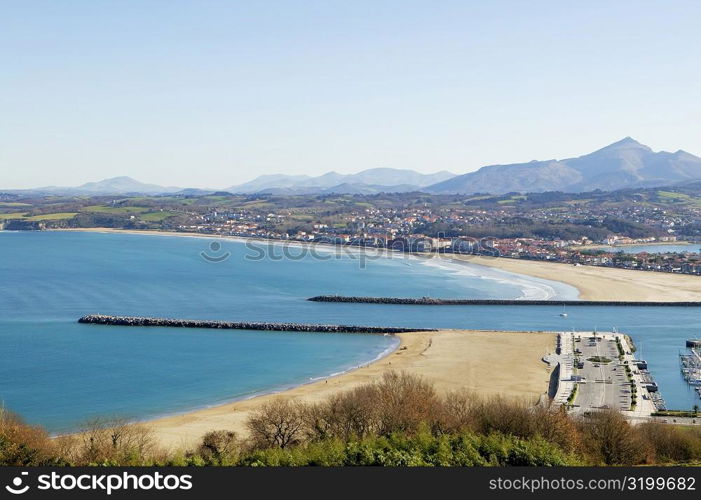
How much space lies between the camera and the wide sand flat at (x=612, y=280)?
51750 millimetres

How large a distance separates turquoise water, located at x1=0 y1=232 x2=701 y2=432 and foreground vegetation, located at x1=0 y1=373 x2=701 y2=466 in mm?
6553

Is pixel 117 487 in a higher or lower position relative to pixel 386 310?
higher

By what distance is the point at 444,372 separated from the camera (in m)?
29.1

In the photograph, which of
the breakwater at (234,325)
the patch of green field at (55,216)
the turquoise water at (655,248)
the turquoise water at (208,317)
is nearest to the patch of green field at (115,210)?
the patch of green field at (55,216)

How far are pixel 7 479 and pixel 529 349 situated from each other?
92.5 ft

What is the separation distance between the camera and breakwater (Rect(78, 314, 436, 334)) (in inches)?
1544

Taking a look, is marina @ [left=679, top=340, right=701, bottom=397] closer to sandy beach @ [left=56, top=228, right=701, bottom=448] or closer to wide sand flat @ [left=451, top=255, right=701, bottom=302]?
sandy beach @ [left=56, top=228, right=701, bottom=448]

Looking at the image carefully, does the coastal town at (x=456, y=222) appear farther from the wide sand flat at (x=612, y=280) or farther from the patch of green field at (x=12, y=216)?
the wide sand flat at (x=612, y=280)

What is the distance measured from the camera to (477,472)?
337 inches

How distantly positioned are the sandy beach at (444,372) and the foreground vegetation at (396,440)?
2095mm

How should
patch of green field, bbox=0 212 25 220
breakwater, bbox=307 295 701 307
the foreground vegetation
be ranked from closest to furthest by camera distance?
the foreground vegetation, breakwater, bbox=307 295 701 307, patch of green field, bbox=0 212 25 220

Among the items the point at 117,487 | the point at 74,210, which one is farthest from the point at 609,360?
the point at 74,210

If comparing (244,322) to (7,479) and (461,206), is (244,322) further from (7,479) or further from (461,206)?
(461,206)

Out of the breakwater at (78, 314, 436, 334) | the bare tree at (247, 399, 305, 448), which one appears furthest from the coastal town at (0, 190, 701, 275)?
the bare tree at (247, 399, 305, 448)
